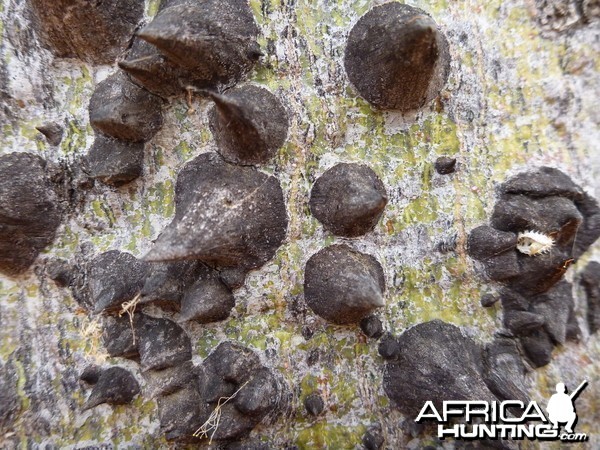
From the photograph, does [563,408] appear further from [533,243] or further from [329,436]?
[329,436]

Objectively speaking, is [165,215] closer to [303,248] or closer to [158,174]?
[158,174]

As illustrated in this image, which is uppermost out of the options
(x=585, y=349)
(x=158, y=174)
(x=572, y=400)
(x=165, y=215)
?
(x=158, y=174)

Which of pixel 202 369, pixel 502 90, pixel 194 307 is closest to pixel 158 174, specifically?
pixel 194 307

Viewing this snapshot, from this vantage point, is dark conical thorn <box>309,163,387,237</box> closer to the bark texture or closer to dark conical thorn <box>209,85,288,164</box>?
the bark texture

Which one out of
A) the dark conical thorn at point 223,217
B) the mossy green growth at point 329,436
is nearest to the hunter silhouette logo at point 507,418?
the mossy green growth at point 329,436

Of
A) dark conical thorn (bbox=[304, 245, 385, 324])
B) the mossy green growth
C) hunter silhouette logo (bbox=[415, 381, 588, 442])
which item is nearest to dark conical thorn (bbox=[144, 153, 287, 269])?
dark conical thorn (bbox=[304, 245, 385, 324])

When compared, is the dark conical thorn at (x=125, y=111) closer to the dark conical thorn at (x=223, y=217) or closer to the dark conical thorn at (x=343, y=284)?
the dark conical thorn at (x=223, y=217)

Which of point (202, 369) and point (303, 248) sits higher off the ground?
point (303, 248)

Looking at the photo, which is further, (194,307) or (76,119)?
(76,119)
